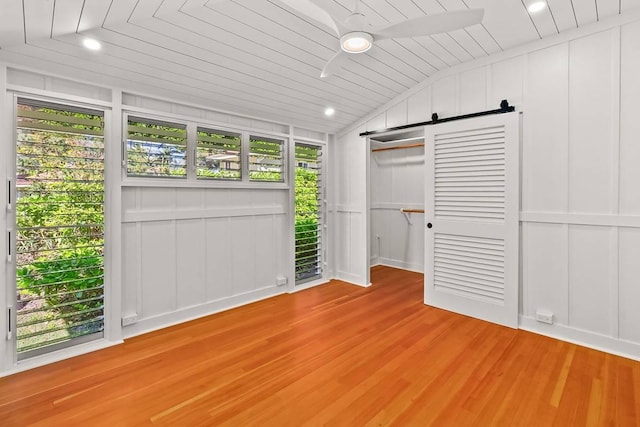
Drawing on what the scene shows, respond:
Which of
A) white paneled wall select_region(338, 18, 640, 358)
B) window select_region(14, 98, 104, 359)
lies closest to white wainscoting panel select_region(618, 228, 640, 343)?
white paneled wall select_region(338, 18, 640, 358)

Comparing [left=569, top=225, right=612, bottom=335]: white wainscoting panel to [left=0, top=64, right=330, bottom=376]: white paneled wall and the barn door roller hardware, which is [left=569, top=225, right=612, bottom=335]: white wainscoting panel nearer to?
the barn door roller hardware

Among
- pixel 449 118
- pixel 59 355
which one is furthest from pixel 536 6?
pixel 59 355

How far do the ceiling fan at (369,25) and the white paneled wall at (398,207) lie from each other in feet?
10.9

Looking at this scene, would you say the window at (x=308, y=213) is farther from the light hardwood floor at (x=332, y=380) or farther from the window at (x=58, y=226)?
the window at (x=58, y=226)

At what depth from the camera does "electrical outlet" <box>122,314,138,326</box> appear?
274cm

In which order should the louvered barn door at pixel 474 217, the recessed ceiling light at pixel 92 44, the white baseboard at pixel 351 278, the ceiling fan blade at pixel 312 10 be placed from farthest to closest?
1. the white baseboard at pixel 351 278
2. the louvered barn door at pixel 474 217
3. the recessed ceiling light at pixel 92 44
4. the ceiling fan blade at pixel 312 10

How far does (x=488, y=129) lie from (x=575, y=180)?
850mm

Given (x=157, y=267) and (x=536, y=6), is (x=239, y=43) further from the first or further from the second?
(x=536, y=6)

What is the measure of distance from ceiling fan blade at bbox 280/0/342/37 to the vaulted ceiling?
1.57ft

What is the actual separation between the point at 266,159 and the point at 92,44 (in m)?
1.95

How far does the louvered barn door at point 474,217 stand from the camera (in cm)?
296

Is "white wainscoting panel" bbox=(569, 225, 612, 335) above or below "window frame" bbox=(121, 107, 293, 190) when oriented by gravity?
below

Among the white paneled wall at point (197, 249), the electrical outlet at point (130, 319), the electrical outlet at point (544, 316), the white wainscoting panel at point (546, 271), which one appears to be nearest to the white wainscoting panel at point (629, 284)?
the white wainscoting panel at point (546, 271)

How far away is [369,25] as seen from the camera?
1850 millimetres
